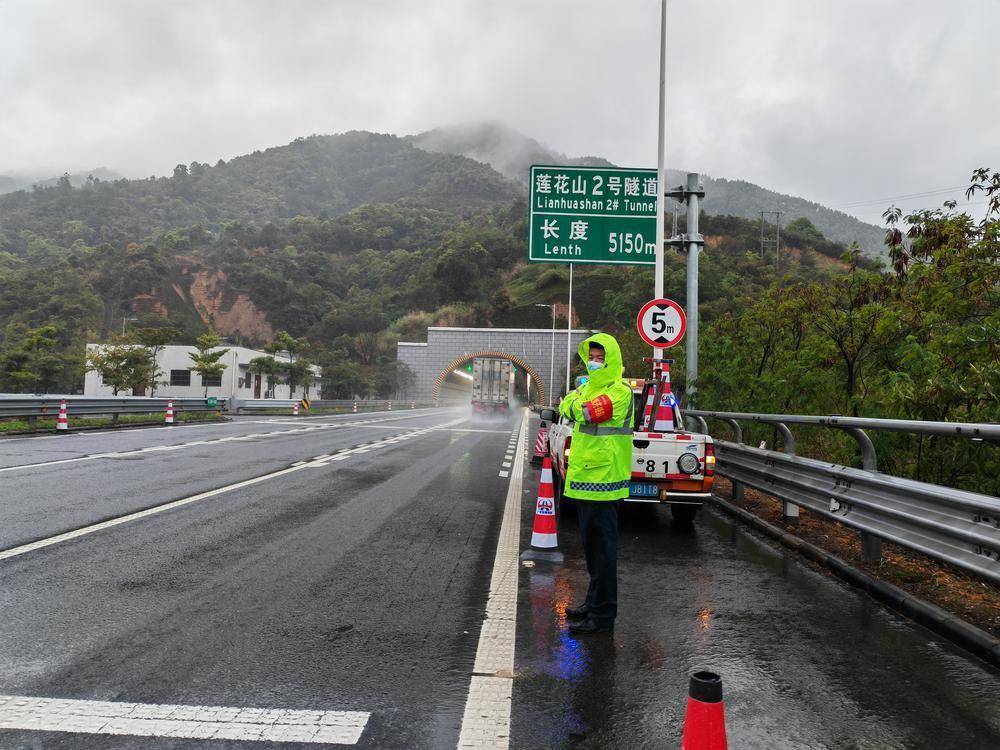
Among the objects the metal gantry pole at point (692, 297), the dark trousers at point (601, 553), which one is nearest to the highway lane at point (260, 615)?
the dark trousers at point (601, 553)

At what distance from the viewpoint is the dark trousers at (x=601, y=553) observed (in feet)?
14.2

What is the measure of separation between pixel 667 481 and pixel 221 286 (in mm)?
121711

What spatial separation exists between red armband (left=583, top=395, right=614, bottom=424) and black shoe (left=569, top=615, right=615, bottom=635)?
4.20 ft

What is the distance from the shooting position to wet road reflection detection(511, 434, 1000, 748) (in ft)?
9.86

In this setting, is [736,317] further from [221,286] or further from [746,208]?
[746,208]

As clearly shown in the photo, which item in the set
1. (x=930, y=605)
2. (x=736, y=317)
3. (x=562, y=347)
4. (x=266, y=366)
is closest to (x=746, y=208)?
(x=562, y=347)

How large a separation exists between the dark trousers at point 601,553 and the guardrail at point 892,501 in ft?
7.21

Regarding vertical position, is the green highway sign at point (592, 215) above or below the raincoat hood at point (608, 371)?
above

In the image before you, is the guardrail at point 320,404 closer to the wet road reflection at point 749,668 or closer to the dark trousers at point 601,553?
the wet road reflection at point 749,668

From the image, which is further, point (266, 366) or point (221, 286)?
point (221, 286)

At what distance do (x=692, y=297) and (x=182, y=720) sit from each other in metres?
13.0

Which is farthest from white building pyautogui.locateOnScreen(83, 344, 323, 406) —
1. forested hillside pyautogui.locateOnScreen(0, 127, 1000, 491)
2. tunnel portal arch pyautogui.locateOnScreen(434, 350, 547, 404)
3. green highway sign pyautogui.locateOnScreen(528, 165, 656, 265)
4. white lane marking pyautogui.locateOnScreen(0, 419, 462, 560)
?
white lane marking pyautogui.locateOnScreen(0, 419, 462, 560)

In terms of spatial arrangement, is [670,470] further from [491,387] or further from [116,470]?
[491,387]

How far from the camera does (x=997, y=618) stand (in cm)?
450
